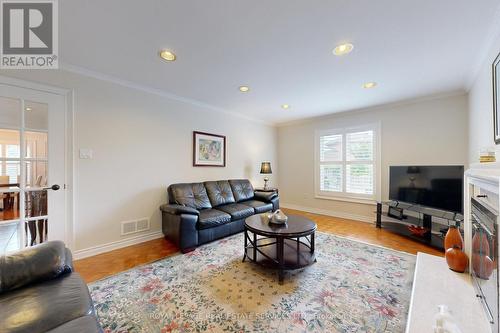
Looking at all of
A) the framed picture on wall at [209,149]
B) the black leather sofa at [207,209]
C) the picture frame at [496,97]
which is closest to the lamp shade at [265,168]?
the black leather sofa at [207,209]

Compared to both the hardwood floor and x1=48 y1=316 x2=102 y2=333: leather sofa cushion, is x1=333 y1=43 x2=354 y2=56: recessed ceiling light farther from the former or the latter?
x1=48 y1=316 x2=102 y2=333: leather sofa cushion

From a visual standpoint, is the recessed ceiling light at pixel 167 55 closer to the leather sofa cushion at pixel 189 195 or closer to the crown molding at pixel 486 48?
the leather sofa cushion at pixel 189 195

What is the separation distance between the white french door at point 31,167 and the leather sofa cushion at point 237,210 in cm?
211

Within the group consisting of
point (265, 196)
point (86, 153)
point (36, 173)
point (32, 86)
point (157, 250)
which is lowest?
point (157, 250)

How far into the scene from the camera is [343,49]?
211cm

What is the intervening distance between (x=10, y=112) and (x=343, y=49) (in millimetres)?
3658

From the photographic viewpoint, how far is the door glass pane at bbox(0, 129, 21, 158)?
2099 mm

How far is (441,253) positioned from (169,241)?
3789mm

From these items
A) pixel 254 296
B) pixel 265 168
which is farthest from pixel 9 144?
pixel 265 168

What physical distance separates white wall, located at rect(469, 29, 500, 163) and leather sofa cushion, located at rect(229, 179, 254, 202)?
133 inches

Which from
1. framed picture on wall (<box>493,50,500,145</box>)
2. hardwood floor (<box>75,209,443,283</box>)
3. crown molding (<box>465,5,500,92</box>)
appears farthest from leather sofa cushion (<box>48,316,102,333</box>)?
crown molding (<box>465,5,500,92</box>)

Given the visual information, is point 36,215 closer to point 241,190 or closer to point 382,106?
point 241,190

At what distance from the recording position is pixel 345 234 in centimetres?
334

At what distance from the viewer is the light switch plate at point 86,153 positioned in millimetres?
2574
